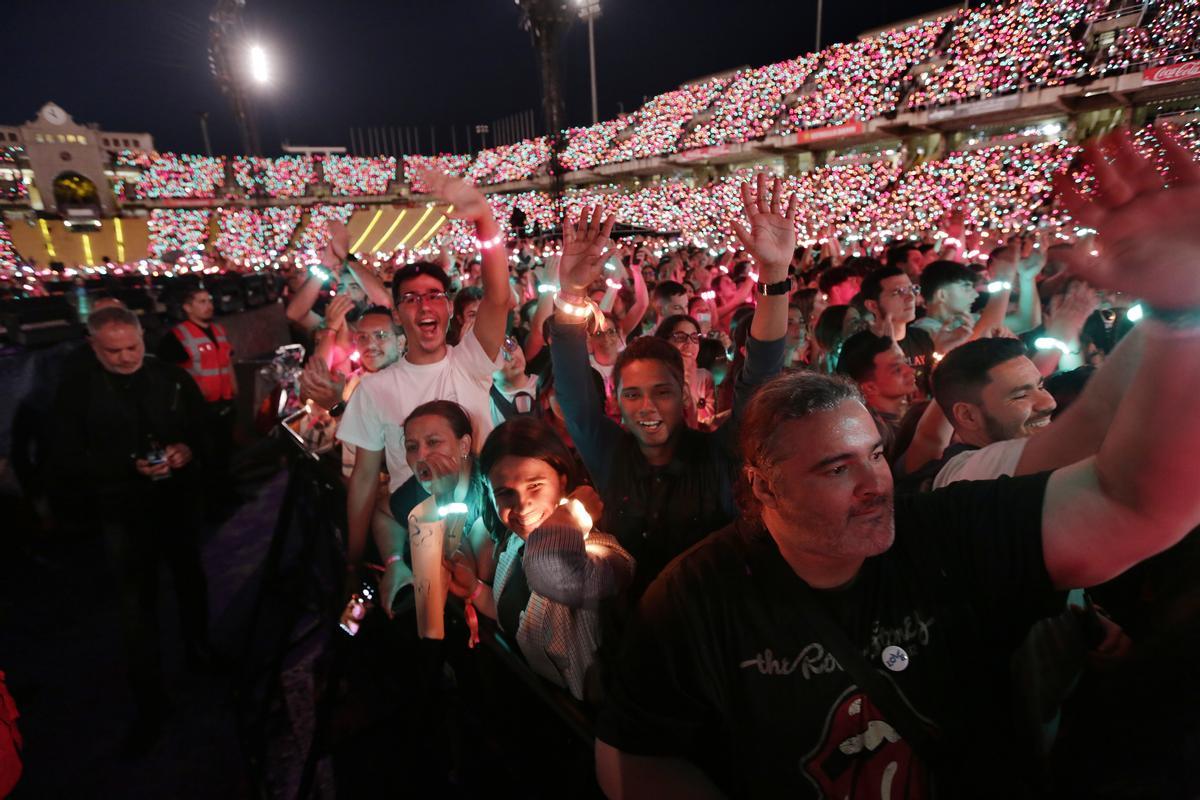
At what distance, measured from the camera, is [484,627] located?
2.13m

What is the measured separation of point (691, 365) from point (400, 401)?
2183 mm

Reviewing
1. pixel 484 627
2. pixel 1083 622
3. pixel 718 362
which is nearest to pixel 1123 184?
pixel 1083 622

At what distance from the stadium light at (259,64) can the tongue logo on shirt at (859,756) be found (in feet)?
118

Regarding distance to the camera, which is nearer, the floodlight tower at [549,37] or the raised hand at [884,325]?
the raised hand at [884,325]

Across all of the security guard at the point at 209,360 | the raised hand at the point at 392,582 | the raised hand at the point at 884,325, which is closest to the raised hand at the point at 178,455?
the raised hand at the point at 392,582

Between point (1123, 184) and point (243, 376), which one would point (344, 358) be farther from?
point (243, 376)

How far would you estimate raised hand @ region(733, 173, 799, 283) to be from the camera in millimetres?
2428

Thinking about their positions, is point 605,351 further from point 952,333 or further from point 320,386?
point 952,333

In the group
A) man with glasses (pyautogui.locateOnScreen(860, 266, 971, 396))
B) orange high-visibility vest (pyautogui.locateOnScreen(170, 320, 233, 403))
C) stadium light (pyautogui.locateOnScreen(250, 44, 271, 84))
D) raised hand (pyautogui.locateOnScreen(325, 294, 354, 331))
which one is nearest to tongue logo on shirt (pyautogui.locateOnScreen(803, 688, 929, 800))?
man with glasses (pyautogui.locateOnScreen(860, 266, 971, 396))

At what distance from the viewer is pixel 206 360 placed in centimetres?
618

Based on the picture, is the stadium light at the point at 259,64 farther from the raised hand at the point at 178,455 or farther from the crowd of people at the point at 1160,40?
the crowd of people at the point at 1160,40

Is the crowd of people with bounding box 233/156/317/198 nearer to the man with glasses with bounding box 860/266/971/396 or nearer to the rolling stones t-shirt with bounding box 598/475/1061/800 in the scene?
the man with glasses with bounding box 860/266/971/396

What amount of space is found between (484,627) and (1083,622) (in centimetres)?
185

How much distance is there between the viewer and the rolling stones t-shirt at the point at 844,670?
1.25m
